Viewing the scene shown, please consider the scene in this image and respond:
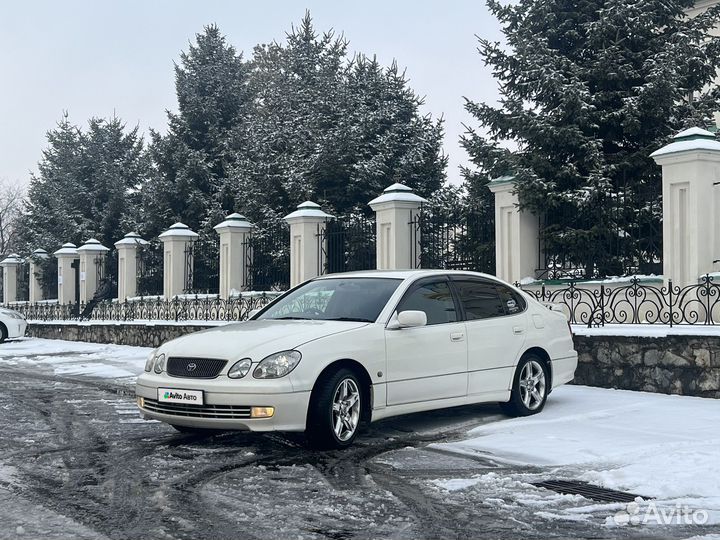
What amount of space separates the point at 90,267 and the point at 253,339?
80.8 ft

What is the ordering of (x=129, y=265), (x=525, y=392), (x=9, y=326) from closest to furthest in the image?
(x=525, y=392), (x=9, y=326), (x=129, y=265)

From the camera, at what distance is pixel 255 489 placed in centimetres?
569

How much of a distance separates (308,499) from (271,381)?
148 centimetres

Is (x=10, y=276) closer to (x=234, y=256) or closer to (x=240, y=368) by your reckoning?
(x=234, y=256)

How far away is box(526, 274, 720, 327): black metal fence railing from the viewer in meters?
10.9

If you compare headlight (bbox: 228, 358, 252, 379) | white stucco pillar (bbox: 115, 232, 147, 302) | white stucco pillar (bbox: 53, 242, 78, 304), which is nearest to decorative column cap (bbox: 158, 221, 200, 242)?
white stucco pillar (bbox: 115, 232, 147, 302)

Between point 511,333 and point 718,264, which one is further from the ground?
point 718,264

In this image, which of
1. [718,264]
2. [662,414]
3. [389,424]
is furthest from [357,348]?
[718,264]

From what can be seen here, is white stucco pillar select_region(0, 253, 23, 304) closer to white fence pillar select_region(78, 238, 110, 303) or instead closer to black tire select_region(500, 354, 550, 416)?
white fence pillar select_region(78, 238, 110, 303)

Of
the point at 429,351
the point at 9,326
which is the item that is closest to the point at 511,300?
the point at 429,351

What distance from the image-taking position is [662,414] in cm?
887

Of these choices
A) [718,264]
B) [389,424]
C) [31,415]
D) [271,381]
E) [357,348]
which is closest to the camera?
[271,381]

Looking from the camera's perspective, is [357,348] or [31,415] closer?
[357,348]

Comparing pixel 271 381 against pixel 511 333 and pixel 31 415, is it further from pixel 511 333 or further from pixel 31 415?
pixel 31 415
